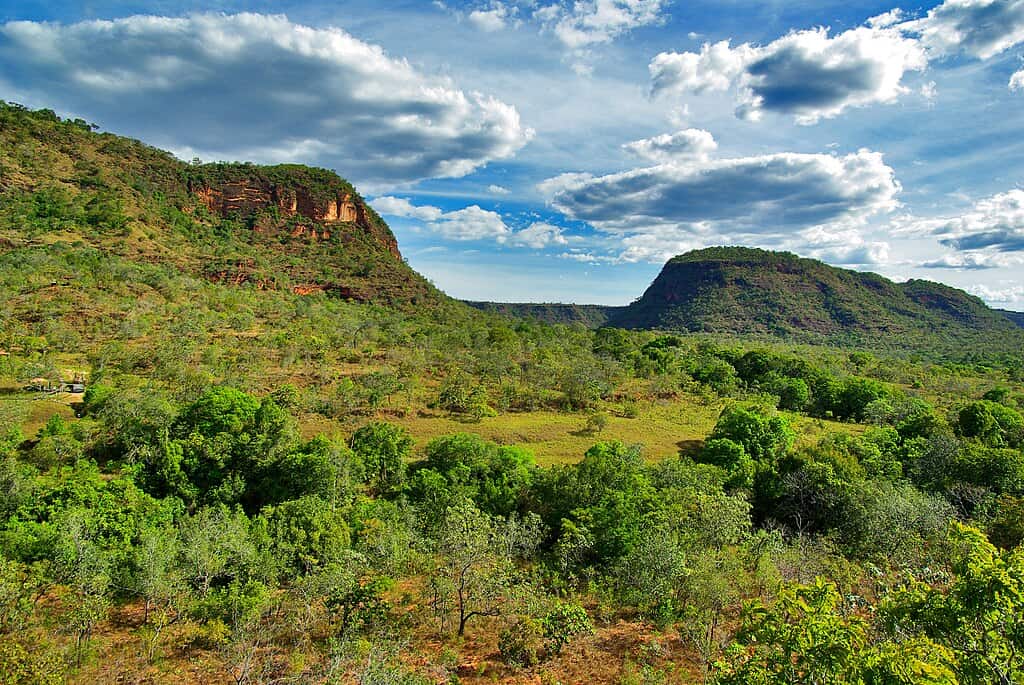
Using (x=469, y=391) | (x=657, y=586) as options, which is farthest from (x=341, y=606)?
(x=469, y=391)

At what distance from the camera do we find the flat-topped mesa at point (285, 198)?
99.5 m

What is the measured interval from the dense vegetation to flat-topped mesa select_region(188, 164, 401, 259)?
4599 centimetres

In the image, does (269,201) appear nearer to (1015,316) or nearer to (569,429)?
(569,429)

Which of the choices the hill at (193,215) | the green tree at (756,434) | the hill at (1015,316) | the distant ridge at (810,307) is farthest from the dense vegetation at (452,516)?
the hill at (1015,316)

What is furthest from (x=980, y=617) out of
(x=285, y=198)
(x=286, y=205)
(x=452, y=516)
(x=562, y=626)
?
(x=285, y=198)

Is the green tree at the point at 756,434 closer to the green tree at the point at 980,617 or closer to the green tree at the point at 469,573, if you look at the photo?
the green tree at the point at 469,573

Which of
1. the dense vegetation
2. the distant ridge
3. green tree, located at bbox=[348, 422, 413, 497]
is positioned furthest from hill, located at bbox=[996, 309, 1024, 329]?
green tree, located at bbox=[348, 422, 413, 497]

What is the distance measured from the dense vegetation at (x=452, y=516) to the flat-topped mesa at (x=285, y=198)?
151 ft

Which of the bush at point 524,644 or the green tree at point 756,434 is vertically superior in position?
the green tree at point 756,434

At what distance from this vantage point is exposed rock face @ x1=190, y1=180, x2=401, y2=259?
326 feet

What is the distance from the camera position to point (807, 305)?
147875mm

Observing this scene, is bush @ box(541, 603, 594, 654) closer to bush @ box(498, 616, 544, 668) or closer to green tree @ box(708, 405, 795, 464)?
bush @ box(498, 616, 544, 668)

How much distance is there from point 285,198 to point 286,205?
139 cm

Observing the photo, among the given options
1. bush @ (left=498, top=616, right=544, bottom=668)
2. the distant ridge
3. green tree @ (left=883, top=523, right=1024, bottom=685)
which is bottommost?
bush @ (left=498, top=616, right=544, bottom=668)
